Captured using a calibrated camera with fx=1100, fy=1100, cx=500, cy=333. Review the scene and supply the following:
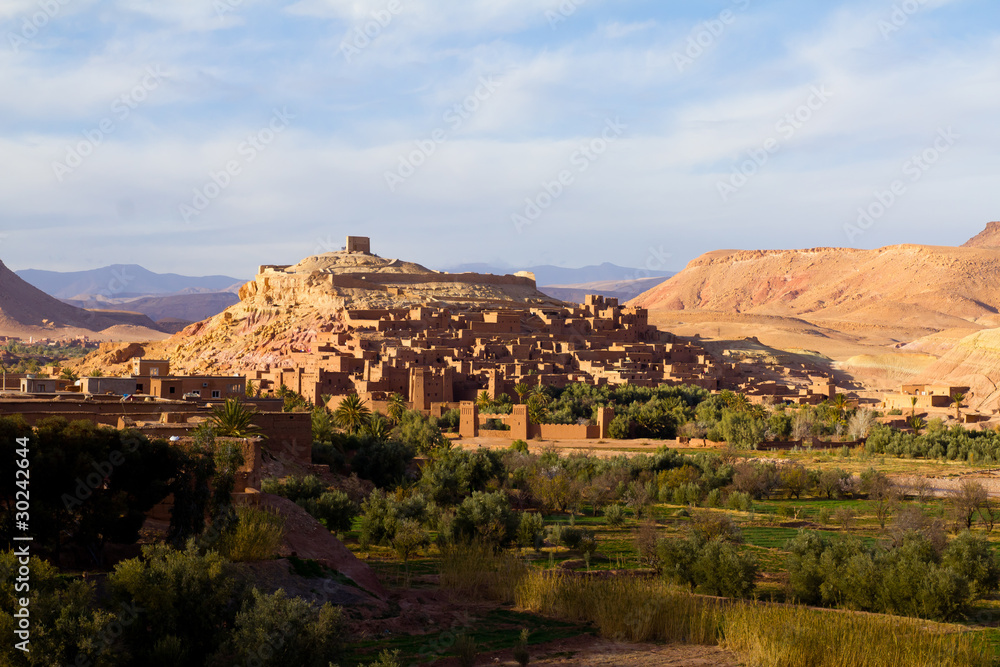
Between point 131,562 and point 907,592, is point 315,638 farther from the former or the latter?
point 907,592

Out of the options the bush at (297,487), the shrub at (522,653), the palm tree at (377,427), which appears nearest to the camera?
the shrub at (522,653)

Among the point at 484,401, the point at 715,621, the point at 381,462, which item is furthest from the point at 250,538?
the point at 484,401

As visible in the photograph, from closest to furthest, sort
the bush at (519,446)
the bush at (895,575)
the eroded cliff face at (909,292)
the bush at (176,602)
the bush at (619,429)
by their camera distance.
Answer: the bush at (176,602), the bush at (895,575), the bush at (519,446), the bush at (619,429), the eroded cliff face at (909,292)

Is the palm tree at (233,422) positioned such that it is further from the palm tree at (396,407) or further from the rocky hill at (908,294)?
the rocky hill at (908,294)

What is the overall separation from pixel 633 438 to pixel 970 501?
2071cm

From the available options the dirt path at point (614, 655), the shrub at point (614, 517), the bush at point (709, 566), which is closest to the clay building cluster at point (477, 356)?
the shrub at point (614, 517)

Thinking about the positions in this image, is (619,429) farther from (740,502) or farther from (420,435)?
(740,502)

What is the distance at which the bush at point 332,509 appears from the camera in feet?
70.7

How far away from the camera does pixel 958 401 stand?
54.5 metres

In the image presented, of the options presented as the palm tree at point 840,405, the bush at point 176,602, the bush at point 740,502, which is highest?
the palm tree at point 840,405

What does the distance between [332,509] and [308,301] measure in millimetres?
64371

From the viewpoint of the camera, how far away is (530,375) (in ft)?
196

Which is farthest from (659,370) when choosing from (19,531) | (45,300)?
(45,300)

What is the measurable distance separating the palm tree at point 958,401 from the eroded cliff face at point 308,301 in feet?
123
